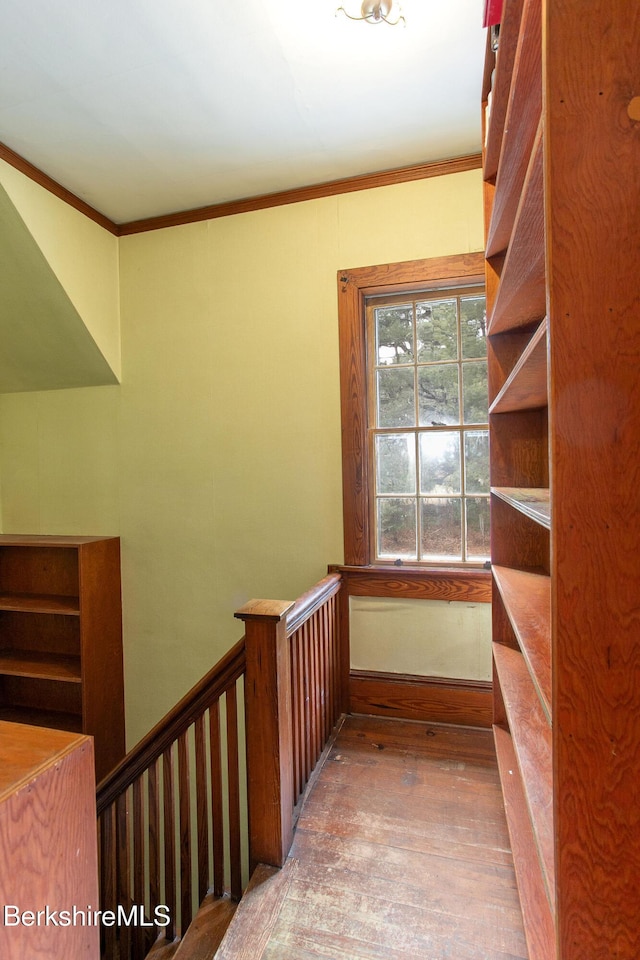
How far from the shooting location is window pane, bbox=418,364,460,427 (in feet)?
7.50

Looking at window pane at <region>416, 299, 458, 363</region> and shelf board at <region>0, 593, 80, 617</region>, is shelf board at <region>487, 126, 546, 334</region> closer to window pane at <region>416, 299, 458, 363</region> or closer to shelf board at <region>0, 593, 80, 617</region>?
window pane at <region>416, 299, 458, 363</region>

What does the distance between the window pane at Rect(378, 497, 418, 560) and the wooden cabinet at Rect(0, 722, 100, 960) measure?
5.65 ft

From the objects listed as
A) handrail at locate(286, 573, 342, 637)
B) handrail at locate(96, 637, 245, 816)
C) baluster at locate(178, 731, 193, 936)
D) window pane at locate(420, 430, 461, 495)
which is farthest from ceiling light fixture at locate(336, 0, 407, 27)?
baluster at locate(178, 731, 193, 936)

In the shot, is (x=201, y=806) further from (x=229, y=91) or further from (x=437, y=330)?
(x=229, y=91)

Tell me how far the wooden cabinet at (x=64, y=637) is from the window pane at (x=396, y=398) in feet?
5.91

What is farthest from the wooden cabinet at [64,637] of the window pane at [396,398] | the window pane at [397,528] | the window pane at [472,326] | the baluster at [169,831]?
the window pane at [472,326]

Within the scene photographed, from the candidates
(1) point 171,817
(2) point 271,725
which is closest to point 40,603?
(1) point 171,817

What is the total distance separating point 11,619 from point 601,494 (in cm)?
349

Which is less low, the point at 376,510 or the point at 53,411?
the point at 53,411

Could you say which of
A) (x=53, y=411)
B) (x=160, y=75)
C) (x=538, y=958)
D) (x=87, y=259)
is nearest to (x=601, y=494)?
(x=538, y=958)

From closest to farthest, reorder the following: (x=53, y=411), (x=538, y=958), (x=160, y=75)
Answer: (x=538, y=958) < (x=160, y=75) < (x=53, y=411)

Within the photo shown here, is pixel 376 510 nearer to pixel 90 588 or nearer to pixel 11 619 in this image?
pixel 90 588

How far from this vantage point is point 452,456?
7.53 ft

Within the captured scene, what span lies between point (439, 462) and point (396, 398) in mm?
401
